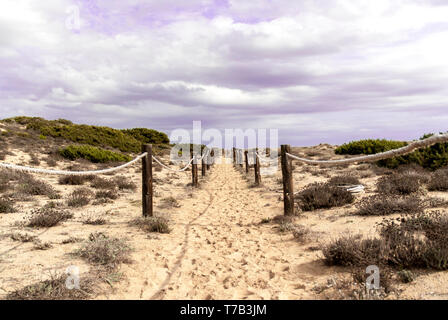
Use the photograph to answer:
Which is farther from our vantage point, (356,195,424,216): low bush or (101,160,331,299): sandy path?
(356,195,424,216): low bush

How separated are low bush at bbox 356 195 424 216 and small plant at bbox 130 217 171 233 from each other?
12.8 feet

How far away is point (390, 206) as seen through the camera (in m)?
6.11

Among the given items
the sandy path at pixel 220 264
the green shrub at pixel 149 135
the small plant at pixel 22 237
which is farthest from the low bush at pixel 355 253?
the green shrub at pixel 149 135

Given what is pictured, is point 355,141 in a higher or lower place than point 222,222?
higher

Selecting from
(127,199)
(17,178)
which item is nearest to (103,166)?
(17,178)

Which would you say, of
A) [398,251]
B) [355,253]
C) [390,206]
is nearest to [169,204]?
[390,206]

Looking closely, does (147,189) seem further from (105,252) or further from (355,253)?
(355,253)

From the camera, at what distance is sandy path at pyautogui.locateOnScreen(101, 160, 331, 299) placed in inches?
143

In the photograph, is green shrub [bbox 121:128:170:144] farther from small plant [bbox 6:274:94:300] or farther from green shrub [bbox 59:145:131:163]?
small plant [bbox 6:274:94:300]

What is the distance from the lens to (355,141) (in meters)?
24.1

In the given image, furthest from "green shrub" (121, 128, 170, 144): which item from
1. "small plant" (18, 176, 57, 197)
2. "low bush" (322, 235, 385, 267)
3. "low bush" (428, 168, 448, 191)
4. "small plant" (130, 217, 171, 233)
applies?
"low bush" (322, 235, 385, 267)
